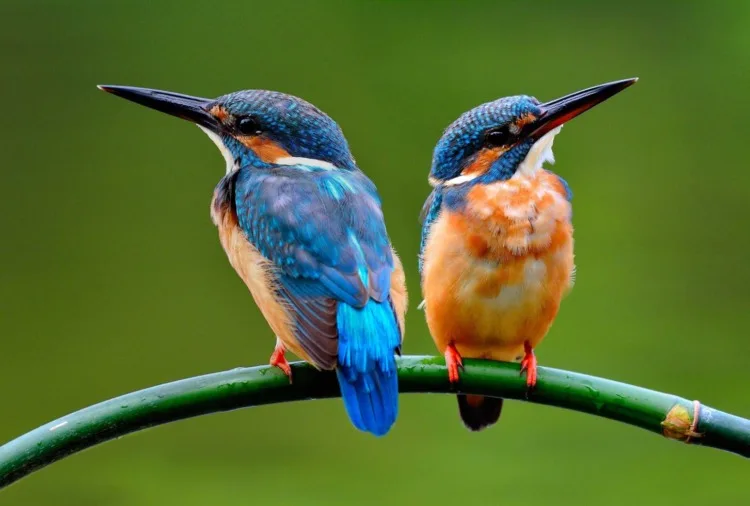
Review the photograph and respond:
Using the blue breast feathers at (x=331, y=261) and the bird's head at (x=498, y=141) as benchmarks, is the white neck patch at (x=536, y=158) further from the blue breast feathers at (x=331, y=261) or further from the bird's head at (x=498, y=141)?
the blue breast feathers at (x=331, y=261)

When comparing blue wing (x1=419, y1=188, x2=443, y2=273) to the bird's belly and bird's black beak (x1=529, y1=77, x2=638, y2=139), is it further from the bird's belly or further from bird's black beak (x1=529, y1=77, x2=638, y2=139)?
the bird's belly

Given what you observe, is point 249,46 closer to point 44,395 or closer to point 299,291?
point 44,395

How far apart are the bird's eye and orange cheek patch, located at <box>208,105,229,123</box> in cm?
49

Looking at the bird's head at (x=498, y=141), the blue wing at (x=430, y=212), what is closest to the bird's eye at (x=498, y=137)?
the bird's head at (x=498, y=141)

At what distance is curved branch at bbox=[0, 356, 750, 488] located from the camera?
4.41 ft

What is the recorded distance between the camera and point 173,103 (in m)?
1.90

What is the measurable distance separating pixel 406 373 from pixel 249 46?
295 centimetres

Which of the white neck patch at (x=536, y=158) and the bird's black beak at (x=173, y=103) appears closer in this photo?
the bird's black beak at (x=173, y=103)

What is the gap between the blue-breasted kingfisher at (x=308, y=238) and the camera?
66.1 inches

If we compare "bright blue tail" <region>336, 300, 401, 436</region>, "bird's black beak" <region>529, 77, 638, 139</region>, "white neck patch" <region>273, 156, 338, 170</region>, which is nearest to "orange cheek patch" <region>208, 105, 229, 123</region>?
"white neck patch" <region>273, 156, 338, 170</region>

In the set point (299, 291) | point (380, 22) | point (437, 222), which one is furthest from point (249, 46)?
point (299, 291)

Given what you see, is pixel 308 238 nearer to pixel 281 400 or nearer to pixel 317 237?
pixel 317 237

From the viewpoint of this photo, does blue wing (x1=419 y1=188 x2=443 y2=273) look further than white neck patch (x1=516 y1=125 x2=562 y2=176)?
Yes

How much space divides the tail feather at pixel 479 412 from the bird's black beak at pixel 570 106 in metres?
0.49
